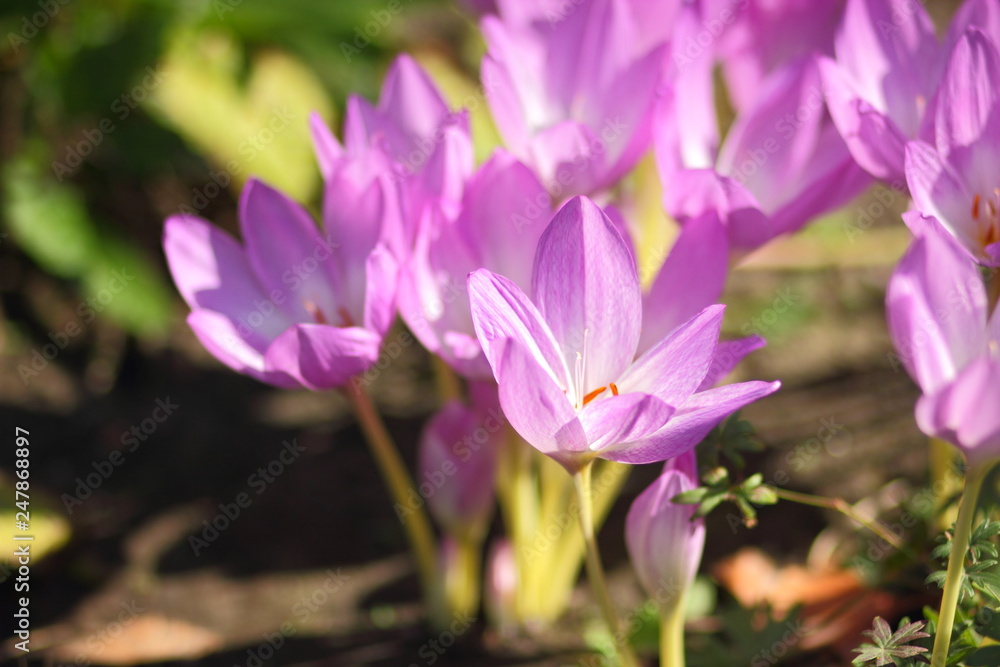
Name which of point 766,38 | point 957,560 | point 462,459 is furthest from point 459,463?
point 766,38

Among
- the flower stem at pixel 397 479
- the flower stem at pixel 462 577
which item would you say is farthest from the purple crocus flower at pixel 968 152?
the flower stem at pixel 462 577

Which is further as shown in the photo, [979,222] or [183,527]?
[183,527]

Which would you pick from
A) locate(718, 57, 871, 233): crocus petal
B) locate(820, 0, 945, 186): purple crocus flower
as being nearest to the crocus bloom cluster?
locate(718, 57, 871, 233): crocus petal

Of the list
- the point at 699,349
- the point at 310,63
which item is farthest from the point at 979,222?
the point at 310,63

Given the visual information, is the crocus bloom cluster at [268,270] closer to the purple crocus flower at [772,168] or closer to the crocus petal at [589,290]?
the crocus petal at [589,290]

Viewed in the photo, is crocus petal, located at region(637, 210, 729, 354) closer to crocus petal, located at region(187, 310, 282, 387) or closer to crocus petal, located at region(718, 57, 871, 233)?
crocus petal, located at region(718, 57, 871, 233)

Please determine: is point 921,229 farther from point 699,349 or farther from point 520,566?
point 520,566
